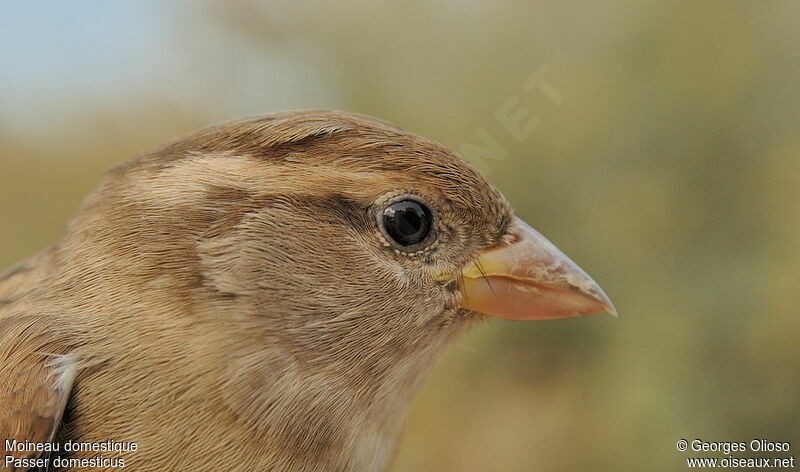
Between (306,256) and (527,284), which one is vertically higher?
(306,256)

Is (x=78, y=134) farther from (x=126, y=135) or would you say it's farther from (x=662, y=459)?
(x=662, y=459)

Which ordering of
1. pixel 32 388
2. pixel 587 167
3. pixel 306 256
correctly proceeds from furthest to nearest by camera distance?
pixel 587 167 < pixel 306 256 < pixel 32 388

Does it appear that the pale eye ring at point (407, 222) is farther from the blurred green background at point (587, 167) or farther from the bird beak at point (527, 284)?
the blurred green background at point (587, 167)

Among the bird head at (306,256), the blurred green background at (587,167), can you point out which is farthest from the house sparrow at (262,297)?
the blurred green background at (587,167)

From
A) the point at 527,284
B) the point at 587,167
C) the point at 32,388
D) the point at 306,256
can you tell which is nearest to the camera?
the point at 32,388

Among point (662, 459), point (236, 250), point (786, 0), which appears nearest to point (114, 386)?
point (236, 250)

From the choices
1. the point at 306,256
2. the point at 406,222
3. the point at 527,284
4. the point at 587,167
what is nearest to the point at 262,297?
the point at 306,256

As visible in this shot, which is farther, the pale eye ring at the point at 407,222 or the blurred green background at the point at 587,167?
the blurred green background at the point at 587,167

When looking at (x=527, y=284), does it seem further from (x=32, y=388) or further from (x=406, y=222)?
(x=32, y=388)
